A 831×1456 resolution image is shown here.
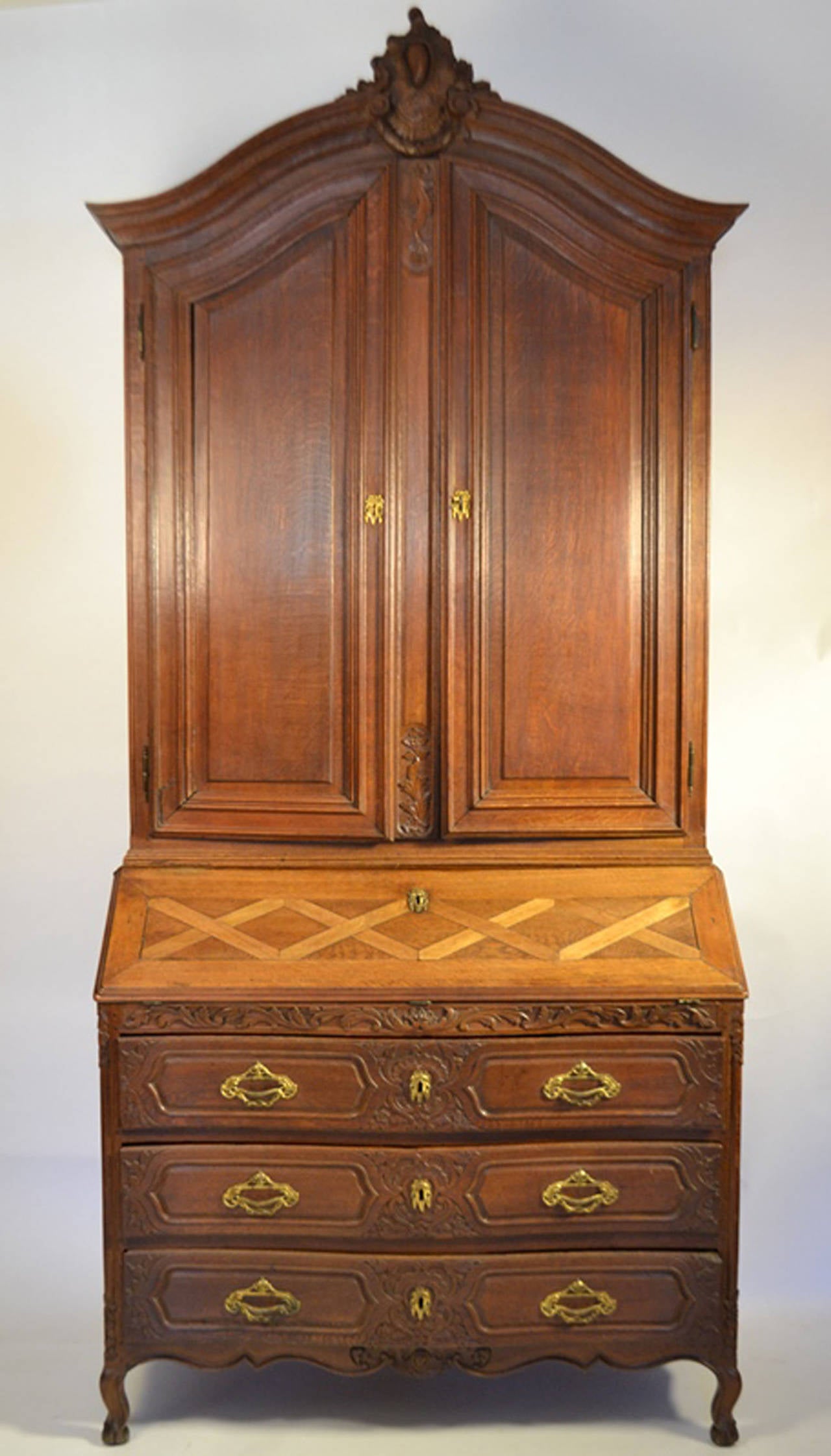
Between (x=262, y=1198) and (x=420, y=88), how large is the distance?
2.02 m

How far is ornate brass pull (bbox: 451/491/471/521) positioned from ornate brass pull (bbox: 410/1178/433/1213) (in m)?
1.20

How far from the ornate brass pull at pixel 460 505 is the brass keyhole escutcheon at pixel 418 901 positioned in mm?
710

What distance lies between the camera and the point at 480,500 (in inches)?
95.7

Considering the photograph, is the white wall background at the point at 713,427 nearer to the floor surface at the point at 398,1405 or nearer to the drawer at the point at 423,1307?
the floor surface at the point at 398,1405

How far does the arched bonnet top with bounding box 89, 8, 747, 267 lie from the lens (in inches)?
92.3

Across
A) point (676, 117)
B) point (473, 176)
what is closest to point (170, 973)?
point (473, 176)

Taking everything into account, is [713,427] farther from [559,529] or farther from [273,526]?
[273,526]

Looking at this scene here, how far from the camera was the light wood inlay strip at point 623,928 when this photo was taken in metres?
2.25

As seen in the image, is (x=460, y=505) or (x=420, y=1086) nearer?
(x=420, y=1086)

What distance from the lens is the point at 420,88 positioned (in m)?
2.34

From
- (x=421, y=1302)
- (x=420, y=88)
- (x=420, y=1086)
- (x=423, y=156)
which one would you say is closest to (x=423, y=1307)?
(x=421, y=1302)

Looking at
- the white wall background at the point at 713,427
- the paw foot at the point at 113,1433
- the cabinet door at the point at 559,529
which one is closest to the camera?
the paw foot at the point at 113,1433

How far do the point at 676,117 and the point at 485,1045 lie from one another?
79.8 inches

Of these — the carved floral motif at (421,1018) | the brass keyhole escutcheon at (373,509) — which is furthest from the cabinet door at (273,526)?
the carved floral motif at (421,1018)
